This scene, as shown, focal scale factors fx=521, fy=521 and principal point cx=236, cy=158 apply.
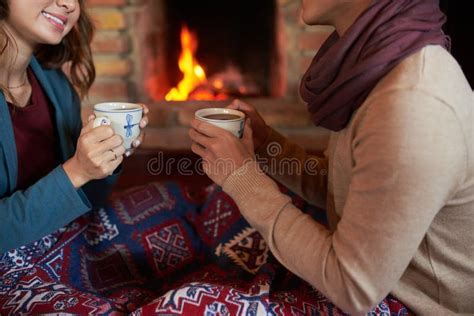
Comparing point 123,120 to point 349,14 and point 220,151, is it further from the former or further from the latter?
point 349,14

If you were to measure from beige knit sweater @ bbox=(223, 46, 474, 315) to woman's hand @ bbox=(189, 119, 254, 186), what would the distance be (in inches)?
0.7

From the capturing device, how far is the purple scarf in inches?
30.4

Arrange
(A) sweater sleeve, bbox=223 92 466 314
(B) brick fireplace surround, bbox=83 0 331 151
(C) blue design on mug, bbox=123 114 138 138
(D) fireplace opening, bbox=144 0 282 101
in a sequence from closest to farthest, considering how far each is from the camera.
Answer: (A) sweater sleeve, bbox=223 92 466 314 < (C) blue design on mug, bbox=123 114 138 138 < (B) brick fireplace surround, bbox=83 0 331 151 < (D) fireplace opening, bbox=144 0 282 101

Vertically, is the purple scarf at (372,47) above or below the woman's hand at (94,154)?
above

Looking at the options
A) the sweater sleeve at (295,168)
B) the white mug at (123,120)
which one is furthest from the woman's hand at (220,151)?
the sweater sleeve at (295,168)

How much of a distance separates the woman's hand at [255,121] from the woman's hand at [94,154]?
27 centimetres

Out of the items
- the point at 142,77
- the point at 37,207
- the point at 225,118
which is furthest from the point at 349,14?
the point at 142,77

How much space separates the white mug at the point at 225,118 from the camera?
936 mm

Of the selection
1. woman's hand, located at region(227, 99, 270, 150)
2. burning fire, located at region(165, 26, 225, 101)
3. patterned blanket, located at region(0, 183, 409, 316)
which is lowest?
patterned blanket, located at region(0, 183, 409, 316)

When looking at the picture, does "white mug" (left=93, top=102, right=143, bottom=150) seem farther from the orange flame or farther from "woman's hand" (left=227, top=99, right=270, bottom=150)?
the orange flame

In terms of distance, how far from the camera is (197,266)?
4.35 ft

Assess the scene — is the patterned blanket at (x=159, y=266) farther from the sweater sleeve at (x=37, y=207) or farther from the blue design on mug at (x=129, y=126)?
the blue design on mug at (x=129, y=126)

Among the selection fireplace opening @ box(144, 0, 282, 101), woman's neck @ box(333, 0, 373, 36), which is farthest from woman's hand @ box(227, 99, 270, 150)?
fireplace opening @ box(144, 0, 282, 101)

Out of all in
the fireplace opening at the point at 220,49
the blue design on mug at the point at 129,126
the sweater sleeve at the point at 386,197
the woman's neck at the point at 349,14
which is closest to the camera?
the sweater sleeve at the point at 386,197
